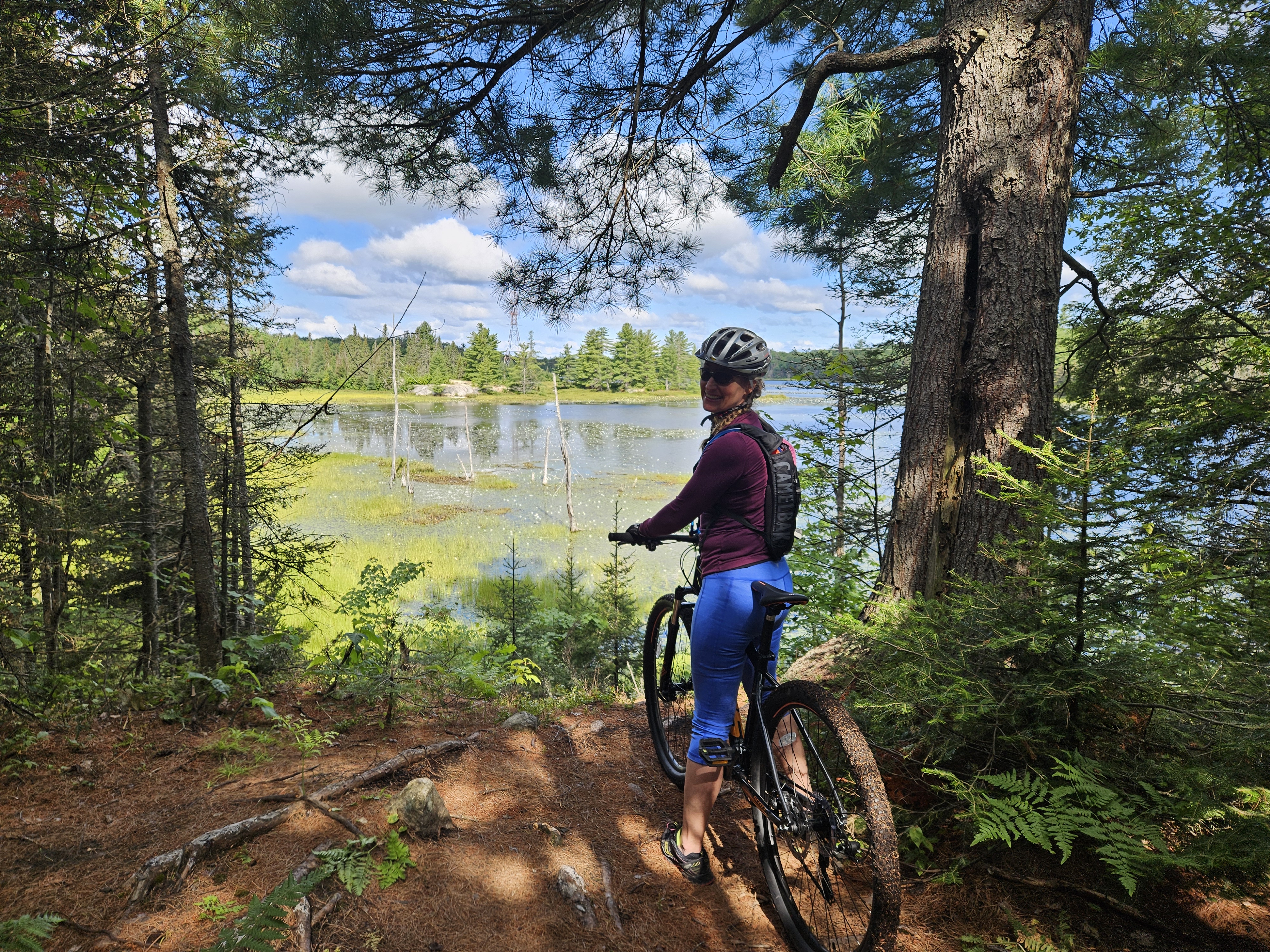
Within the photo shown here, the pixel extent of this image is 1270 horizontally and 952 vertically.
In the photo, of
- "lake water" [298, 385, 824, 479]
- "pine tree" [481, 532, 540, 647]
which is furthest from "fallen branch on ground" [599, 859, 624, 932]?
"lake water" [298, 385, 824, 479]

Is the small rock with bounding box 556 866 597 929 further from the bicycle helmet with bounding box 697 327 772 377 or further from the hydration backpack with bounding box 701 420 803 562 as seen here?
the bicycle helmet with bounding box 697 327 772 377

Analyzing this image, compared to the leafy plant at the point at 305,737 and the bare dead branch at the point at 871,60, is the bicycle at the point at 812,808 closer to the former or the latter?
the leafy plant at the point at 305,737

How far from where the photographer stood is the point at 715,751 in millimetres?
2336

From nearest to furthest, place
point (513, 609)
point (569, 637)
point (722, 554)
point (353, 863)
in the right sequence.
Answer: point (353, 863) < point (722, 554) < point (513, 609) < point (569, 637)

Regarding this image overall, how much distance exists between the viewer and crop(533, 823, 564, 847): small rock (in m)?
2.60

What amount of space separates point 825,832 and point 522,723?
2.37 meters

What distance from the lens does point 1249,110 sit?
11.3 ft

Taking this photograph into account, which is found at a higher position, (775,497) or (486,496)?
(775,497)

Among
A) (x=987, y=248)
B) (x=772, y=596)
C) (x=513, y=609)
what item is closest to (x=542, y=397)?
(x=513, y=609)

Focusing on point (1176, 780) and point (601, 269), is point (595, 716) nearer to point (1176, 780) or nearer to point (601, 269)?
point (1176, 780)

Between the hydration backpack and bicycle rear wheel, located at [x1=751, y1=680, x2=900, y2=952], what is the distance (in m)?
0.53

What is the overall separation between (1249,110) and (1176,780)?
405 centimetres

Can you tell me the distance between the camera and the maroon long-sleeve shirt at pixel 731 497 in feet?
7.26

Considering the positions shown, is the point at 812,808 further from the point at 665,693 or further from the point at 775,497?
the point at 665,693
